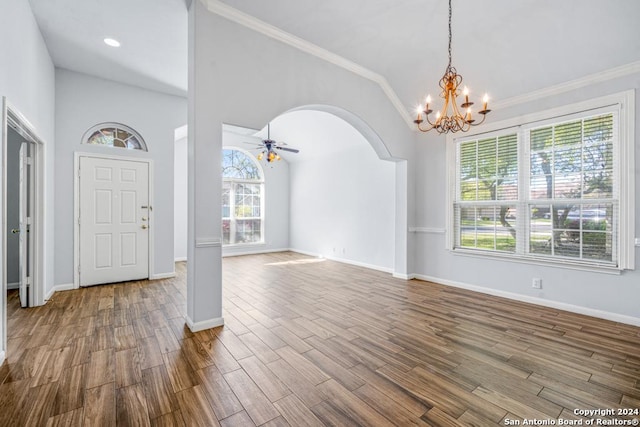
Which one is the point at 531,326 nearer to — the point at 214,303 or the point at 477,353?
the point at 477,353

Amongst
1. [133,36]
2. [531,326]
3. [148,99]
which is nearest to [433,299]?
[531,326]

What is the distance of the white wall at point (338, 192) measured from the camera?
6102 mm

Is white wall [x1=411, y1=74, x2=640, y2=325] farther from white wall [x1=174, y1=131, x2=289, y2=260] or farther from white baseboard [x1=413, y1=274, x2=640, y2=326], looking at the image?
white wall [x1=174, y1=131, x2=289, y2=260]

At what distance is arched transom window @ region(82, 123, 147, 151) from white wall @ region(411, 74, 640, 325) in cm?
495

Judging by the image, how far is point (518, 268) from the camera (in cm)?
398

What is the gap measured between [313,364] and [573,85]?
4.31 m

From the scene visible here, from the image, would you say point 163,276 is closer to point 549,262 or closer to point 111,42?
point 111,42

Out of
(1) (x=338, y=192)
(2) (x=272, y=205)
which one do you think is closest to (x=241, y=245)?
(2) (x=272, y=205)

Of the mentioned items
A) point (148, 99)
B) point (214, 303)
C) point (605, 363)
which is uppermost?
point (148, 99)

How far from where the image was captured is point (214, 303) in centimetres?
304

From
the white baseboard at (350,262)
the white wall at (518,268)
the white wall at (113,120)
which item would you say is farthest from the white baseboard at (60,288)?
the white wall at (518,268)

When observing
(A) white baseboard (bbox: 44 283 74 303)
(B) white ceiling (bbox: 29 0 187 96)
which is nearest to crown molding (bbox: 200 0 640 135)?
(B) white ceiling (bbox: 29 0 187 96)

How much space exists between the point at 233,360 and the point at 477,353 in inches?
81.8

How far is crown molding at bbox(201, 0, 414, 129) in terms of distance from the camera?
304cm
